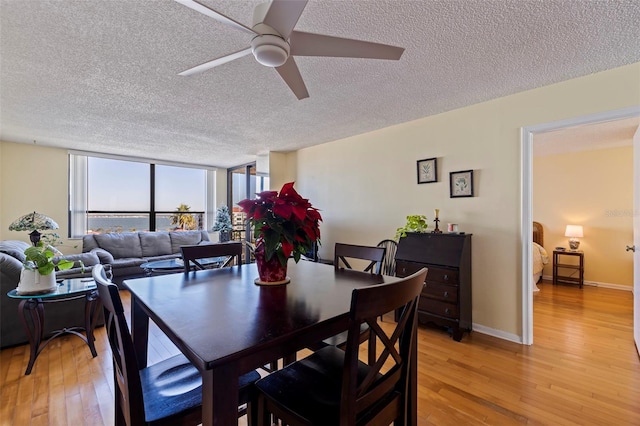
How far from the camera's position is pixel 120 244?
4992 millimetres

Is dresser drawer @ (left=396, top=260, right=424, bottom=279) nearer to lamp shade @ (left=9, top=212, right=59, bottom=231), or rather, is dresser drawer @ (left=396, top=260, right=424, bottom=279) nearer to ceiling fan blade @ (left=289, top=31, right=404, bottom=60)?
ceiling fan blade @ (left=289, top=31, right=404, bottom=60)

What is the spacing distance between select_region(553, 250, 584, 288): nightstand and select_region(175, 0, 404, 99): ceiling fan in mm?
5217

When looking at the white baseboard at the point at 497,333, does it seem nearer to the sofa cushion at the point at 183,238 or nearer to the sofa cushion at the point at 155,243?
the sofa cushion at the point at 183,238

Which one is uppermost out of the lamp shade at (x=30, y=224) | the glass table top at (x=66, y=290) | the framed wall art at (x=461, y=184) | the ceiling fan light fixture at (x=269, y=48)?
the ceiling fan light fixture at (x=269, y=48)

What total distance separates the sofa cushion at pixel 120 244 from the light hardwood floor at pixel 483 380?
2.37 m

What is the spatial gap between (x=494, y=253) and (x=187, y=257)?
2800 mm

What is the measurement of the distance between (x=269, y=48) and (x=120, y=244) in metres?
5.06

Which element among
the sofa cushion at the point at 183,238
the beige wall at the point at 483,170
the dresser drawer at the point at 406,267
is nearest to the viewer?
the beige wall at the point at 483,170

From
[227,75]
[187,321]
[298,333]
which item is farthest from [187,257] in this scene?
[227,75]

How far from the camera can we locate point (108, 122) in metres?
3.54

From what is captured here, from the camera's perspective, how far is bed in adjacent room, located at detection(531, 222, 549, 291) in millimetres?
4477

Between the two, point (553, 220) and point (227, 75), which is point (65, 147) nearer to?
point (227, 75)

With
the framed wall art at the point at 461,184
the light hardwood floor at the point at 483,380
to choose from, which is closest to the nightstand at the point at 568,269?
the light hardwood floor at the point at 483,380

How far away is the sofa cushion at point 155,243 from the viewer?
207 inches
